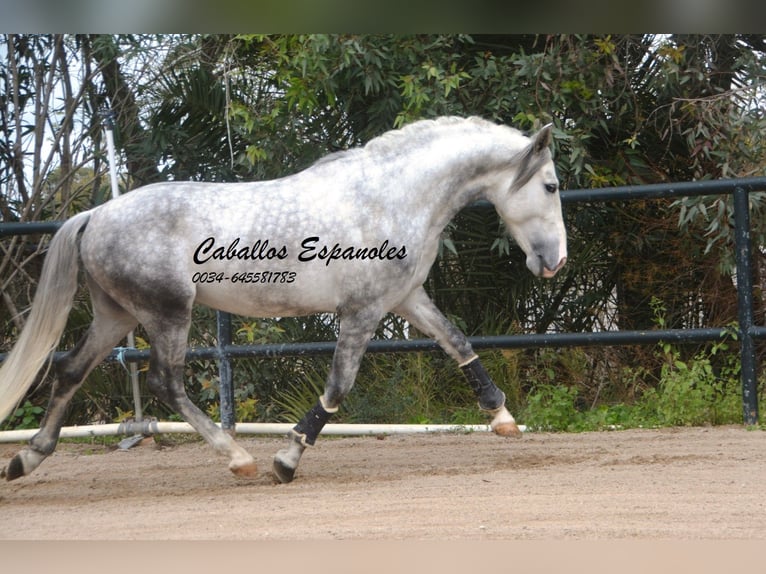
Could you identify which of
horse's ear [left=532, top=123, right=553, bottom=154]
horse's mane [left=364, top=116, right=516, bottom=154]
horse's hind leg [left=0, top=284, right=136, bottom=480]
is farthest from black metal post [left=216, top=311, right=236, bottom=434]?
horse's ear [left=532, top=123, right=553, bottom=154]

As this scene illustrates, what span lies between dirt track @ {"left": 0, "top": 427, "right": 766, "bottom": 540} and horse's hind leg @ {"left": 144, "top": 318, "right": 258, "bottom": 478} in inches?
4.9

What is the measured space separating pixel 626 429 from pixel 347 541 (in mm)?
2908

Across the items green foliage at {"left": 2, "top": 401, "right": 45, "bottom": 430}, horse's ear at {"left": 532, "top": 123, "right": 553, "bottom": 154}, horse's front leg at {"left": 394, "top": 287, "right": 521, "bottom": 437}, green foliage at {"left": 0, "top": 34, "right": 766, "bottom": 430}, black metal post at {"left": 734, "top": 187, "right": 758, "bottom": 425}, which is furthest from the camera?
green foliage at {"left": 2, "top": 401, "right": 45, "bottom": 430}

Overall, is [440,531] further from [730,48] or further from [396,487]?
[730,48]

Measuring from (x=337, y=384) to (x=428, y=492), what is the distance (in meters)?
0.64

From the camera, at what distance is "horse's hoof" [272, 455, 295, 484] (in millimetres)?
3832

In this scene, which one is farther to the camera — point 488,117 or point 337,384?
point 488,117

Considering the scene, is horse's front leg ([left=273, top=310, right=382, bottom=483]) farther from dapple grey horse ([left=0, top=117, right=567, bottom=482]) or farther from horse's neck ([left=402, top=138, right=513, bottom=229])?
horse's neck ([left=402, top=138, right=513, bottom=229])

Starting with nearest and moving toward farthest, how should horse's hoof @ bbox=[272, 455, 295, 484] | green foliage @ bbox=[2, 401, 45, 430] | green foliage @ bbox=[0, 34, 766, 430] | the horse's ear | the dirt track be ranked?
the dirt track
horse's hoof @ bbox=[272, 455, 295, 484]
the horse's ear
green foliage @ bbox=[0, 34, 766, 430]
green foliage @ bbox=[2, 401, 45, 430]

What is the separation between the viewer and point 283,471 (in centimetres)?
384

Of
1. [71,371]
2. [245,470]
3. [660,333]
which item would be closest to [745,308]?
[660,333]

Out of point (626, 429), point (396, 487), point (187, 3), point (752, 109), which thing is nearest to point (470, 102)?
point (752, 109)

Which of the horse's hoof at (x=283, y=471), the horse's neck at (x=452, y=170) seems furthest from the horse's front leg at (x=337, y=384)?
the horse's neck at (x=452, y=170)

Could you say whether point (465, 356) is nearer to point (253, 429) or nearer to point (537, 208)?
point (537, 208)
